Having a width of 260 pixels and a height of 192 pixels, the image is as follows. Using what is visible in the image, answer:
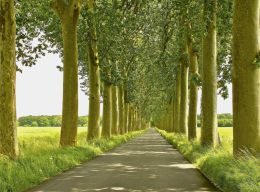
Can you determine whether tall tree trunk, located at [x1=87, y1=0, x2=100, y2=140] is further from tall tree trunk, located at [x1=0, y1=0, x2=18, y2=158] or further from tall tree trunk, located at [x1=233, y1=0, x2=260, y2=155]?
tall tree trunk, located at [x1=233, y1=0, x2=260, y2=155]

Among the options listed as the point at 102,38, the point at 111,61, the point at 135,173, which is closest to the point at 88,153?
the point at 135,173

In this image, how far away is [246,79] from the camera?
14.0 meters

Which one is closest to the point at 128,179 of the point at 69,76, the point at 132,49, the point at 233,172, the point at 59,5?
the point at 233,172

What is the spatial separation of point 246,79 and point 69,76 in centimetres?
1025

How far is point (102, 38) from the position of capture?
3203 centimetres

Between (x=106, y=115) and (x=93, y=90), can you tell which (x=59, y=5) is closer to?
(x=93, y=90)

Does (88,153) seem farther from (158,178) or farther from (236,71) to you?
(236,71)

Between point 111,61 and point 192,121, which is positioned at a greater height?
point 111,61

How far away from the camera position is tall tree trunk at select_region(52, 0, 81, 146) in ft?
72.7

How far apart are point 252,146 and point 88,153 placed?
30.9 ft

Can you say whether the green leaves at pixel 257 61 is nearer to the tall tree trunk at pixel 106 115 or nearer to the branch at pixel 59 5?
the branch at pixel 59 5

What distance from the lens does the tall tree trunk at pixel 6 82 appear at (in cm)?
1505

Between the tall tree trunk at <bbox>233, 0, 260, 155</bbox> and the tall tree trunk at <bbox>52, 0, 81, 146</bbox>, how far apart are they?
32.1 ft

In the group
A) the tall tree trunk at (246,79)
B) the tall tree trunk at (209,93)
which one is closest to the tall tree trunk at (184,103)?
the tall tree trunk at (209,93)
